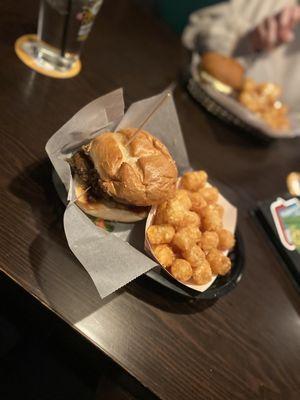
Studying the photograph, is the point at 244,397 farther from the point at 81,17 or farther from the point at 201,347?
the point at 81,17

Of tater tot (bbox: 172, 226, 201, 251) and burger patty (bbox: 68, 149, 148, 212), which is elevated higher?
burger patty (bbox: 68, 149, 148, 212)

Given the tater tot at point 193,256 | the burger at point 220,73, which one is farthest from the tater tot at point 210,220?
the burger at point 220,73

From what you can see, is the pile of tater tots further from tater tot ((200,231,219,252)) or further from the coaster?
the coaster

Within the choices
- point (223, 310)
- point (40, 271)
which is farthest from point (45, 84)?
point (223, 310)

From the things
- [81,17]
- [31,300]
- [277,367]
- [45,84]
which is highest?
[81,17]

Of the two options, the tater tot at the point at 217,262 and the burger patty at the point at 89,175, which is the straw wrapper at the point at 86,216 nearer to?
the burger patty at the point at 89,175

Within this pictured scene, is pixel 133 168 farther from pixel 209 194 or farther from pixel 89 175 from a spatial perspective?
pixel 209 194

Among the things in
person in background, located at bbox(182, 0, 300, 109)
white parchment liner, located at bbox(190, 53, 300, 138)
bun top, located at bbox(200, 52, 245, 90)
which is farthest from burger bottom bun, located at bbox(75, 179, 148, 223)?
person in background, located at bbox(182, 0, 300, 109)
